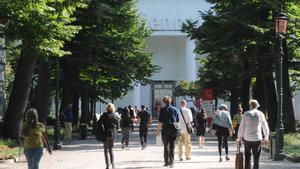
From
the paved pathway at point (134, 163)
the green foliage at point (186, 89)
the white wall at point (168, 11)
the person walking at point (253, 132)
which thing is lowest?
the paved pathway at point (134, 163)

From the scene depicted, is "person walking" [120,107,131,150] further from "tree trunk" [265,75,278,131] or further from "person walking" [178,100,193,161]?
"tree trunk" [265,75,278,131]

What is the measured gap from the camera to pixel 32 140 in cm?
1309

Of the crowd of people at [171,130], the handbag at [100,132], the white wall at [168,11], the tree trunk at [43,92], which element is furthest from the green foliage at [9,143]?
the white wall at [168,11]

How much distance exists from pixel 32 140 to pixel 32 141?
0.07 ft

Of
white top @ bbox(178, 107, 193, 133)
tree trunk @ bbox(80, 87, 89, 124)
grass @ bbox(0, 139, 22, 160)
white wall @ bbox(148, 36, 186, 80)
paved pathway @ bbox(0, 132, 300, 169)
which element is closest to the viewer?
paved pathway @ bbox(0, 132, 300, 169)

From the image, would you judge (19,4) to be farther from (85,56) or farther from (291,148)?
(85,56)

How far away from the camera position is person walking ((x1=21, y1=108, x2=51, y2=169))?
13.0 m

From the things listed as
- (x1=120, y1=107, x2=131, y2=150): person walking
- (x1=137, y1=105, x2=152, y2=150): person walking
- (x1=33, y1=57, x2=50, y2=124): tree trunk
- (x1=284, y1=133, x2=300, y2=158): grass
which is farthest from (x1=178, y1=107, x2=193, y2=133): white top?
(x1=33, y1=57, x2=50, y2=124): tree trunk

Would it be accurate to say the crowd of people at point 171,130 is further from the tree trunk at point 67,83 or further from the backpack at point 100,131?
the tree trunk at point 67,83

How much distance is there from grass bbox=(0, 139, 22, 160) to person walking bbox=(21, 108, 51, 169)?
8043 millimetres

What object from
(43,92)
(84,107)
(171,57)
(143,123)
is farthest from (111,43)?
(171,57)

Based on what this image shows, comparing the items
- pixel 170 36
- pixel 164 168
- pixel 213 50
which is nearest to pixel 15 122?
pixel 213 50

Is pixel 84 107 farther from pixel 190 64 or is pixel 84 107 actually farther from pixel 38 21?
pixel 190 64

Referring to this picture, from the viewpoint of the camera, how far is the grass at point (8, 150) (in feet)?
70.2
